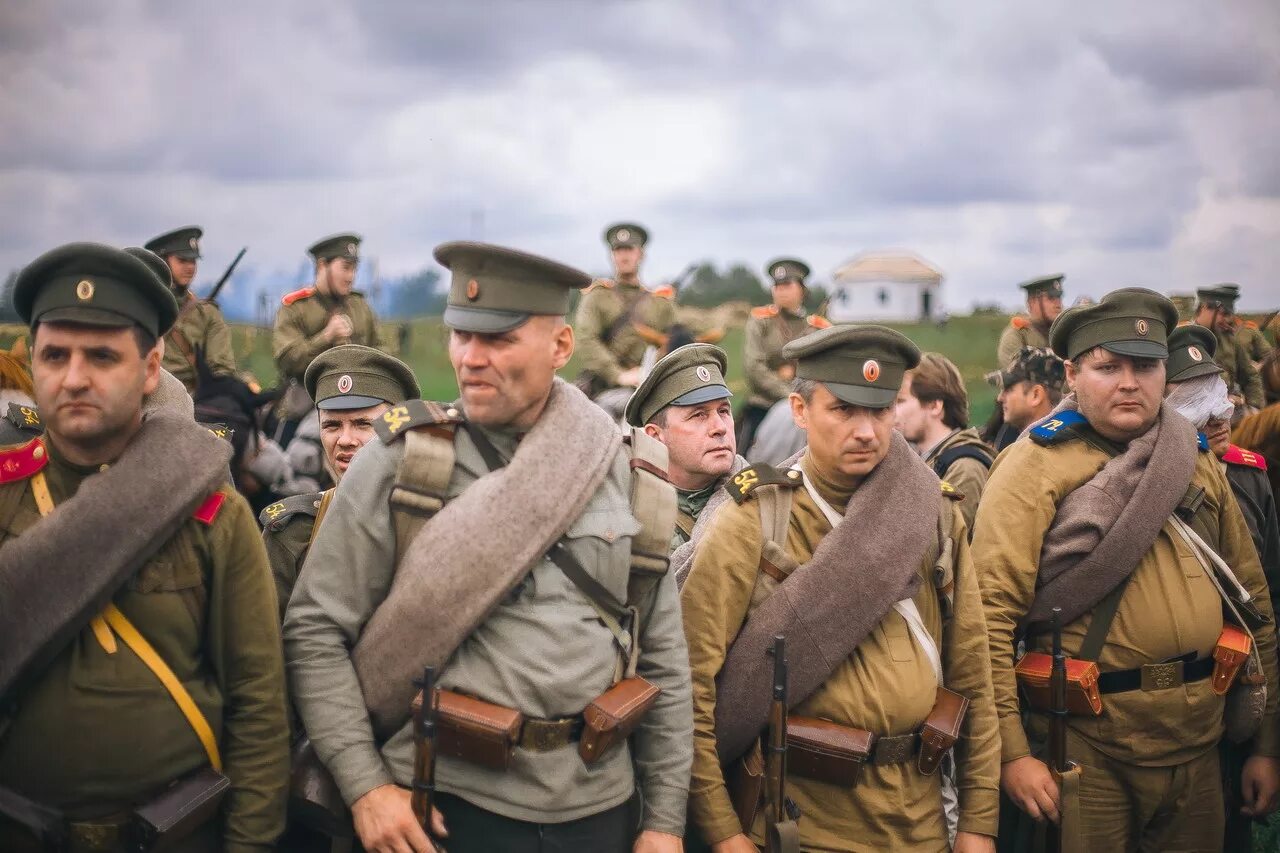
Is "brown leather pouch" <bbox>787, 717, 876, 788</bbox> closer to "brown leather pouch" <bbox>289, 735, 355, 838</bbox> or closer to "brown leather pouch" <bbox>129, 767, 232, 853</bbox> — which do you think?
"brown leather pouch" <bbox>289, 735, 355, 838</bbox>

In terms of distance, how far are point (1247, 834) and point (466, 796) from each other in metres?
3.64

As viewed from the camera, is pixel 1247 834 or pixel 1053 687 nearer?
pixel 1053 687

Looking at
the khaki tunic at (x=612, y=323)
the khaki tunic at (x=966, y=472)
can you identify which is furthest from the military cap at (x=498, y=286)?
the khaki tunic at (x=612, y=323)

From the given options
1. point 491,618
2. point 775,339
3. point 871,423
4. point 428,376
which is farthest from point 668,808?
point 428,376

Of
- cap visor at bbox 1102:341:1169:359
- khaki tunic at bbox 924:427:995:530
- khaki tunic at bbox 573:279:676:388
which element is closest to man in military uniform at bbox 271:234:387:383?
khaki tunic at bbox 573:279:676:388

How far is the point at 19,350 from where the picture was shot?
5.09 meters

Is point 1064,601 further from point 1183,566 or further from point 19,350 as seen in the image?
point 19,350

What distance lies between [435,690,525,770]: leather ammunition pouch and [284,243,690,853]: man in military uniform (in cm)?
1

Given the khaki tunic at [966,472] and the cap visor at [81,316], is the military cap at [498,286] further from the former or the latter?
the khaki tunic at [966,472]

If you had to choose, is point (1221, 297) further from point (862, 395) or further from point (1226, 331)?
point (862, 395)

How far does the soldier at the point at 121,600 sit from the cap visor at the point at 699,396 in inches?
83.6

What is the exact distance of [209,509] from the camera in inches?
110

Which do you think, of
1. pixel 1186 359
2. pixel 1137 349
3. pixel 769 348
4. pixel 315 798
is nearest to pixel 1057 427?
pixel 1137 349

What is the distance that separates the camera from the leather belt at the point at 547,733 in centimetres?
282
